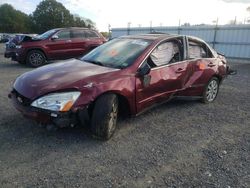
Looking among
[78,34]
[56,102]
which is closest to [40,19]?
[78,34]

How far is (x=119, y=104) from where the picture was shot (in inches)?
171

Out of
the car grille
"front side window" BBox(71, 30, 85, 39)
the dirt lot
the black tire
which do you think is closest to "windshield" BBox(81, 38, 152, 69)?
the dirt lot

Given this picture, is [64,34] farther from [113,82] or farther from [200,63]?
[113,82]

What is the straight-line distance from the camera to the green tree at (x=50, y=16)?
6781cm

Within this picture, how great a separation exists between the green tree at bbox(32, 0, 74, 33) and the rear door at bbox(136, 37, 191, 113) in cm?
6378

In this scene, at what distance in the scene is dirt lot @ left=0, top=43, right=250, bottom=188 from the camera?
10.2 ft

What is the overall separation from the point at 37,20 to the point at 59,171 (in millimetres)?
74596

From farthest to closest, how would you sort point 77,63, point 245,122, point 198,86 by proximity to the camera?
point 198,86 < point 245,122 < point 77,63

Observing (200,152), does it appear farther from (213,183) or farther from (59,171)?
(59,171)

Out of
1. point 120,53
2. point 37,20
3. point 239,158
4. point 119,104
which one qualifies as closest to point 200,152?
point 239,158

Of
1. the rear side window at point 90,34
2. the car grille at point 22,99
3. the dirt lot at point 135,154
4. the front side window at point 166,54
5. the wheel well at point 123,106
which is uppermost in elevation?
the front side window at point 166,54

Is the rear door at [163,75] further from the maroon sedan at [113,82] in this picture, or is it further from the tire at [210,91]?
the tire at [210,91]

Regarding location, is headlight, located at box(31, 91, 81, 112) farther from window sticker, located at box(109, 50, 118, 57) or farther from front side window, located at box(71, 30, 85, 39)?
front side window, located at box(71, 30, 85, 39)

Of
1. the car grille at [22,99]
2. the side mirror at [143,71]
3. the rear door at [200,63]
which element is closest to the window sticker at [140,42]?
the side mirror at [143,71]
